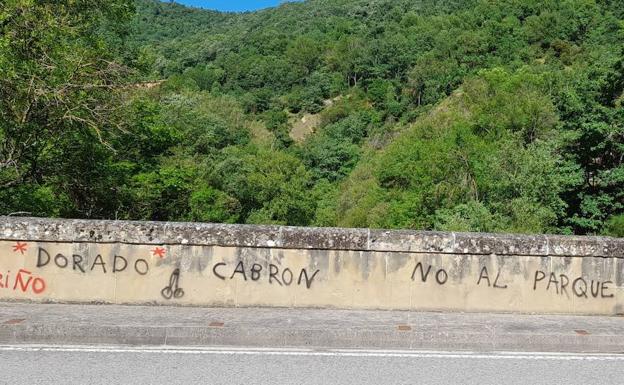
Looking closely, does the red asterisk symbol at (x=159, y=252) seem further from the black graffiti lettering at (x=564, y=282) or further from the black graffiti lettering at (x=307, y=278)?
the black graffiti lettering at (x=564, y=282)

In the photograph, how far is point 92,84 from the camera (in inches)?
389

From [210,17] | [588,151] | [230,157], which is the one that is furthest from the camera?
[210,17]

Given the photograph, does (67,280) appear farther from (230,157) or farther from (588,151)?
(230,157)

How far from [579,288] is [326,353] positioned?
3.89 m

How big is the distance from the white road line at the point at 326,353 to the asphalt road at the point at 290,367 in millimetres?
10

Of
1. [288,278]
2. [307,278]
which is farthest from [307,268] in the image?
[288,278]

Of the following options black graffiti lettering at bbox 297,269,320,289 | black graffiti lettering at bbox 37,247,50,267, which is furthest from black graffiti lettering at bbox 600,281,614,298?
black graffiti lettering at bbox 37,247,50,267

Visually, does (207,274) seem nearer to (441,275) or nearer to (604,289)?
(441,275)

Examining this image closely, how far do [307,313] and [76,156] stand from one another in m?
7.92

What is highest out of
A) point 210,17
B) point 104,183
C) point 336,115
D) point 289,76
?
point 210,17

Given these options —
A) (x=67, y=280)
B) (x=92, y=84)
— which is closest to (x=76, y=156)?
(x=92, y=84)

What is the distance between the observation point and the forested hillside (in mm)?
10750

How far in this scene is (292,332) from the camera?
6051 mm

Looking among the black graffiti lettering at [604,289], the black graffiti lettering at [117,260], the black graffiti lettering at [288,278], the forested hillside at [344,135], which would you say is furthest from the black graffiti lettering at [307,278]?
the forested hillside at [344,135]
